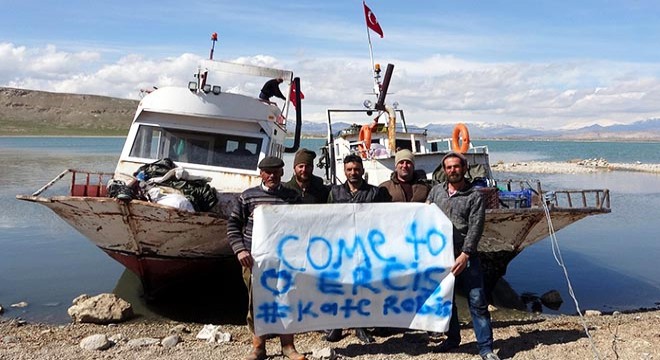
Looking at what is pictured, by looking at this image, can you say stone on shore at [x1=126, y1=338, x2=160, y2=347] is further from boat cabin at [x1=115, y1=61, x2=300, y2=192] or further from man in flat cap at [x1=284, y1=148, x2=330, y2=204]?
boat cabin at [x1=115, y1=61, x2=300, y2=192]

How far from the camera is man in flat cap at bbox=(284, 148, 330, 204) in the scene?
19.0 feet

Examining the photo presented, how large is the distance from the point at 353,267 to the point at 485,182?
4.79 metres

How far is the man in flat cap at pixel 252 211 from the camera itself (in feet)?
17.5

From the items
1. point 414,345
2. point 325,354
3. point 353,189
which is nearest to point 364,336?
point 414,345

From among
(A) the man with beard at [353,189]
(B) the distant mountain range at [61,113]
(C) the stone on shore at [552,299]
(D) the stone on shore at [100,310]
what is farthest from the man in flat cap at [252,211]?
(B) the distant mountain range at [61,113]

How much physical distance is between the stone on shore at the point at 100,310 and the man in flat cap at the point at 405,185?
4.45 m

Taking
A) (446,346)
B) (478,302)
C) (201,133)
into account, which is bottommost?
(446,346)

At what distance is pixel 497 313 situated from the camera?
9.27m

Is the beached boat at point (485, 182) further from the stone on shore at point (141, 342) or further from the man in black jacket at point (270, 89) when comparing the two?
the stone on shore at point (141, 342)

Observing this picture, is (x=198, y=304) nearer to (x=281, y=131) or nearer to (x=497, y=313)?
(x=281, y=131)

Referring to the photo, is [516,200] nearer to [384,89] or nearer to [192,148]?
[192,148]

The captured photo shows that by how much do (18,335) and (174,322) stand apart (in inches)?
78.5

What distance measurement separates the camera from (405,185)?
21.1 ft

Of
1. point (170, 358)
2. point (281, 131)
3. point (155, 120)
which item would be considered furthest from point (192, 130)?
point (170, 358)
